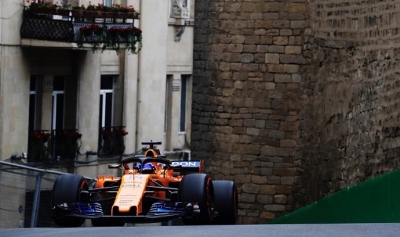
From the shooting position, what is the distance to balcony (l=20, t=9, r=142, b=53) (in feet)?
78.9

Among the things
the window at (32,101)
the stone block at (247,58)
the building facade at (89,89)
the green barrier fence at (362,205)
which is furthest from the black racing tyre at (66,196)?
the window at (32,101)

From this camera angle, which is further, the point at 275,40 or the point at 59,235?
the point at 275,40

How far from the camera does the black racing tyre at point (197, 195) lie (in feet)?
46.6

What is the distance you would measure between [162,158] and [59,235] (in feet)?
13.1

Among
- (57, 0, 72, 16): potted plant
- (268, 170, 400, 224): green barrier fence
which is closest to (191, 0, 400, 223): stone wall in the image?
(268, 170, 400, 224): green barrier fence

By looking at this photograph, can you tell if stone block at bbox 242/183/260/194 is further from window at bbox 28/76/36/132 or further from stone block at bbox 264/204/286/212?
window at bbox 28/76/36/132

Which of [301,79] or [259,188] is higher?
[301,79]

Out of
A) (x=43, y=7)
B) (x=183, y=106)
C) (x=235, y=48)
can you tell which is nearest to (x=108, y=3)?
(x=43, y=7)

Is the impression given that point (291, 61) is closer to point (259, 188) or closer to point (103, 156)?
point (259, 188)

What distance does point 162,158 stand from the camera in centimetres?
1504

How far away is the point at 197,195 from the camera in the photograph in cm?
1423

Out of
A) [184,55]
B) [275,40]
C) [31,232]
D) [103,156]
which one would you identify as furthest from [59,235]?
[184,55]

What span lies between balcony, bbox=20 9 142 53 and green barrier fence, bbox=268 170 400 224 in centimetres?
661

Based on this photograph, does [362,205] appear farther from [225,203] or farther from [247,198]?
[247,198]
